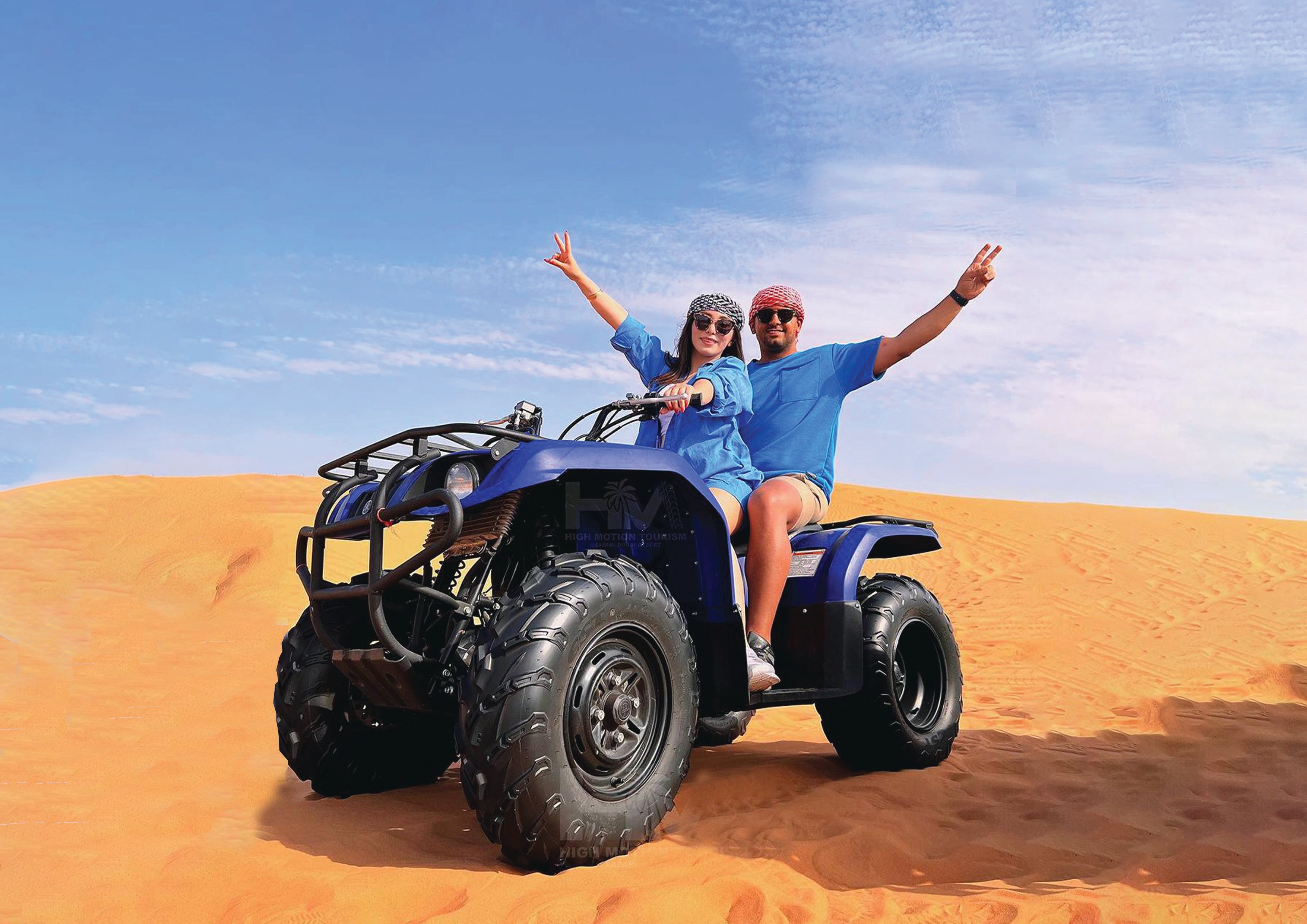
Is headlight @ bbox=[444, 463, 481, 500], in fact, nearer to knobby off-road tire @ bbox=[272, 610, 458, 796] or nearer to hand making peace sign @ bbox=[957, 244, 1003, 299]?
knobby off-road tire @ bbox=[272, 610, 458, 796]

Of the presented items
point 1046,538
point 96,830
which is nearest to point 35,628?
point 96,830

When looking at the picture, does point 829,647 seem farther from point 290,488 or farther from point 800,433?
point 290,488

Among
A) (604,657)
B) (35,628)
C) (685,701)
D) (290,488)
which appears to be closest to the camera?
(604,657)

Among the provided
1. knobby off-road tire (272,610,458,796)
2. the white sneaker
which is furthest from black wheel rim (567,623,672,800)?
knobby off-road tire (272,610,458,796)

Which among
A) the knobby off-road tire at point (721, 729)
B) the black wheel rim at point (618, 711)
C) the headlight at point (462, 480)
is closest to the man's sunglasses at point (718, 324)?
the headlight at point (462, 480)

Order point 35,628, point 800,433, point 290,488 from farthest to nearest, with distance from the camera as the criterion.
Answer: point 290,488 → point 35,628 → point 800,433

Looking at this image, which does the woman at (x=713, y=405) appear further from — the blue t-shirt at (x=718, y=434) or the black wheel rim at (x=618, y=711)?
the black wheel rim at (x=618, y=711)

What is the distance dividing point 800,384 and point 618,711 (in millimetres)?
2372

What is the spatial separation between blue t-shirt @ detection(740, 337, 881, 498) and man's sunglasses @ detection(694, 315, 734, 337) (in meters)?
0.52

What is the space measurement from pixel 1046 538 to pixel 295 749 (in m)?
16.9

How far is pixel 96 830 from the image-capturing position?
4176 millimetres

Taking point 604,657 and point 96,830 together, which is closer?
point 604,657

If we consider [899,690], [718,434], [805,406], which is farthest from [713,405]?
[899,690]

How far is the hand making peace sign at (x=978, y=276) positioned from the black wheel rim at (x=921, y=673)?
71.8 inches
